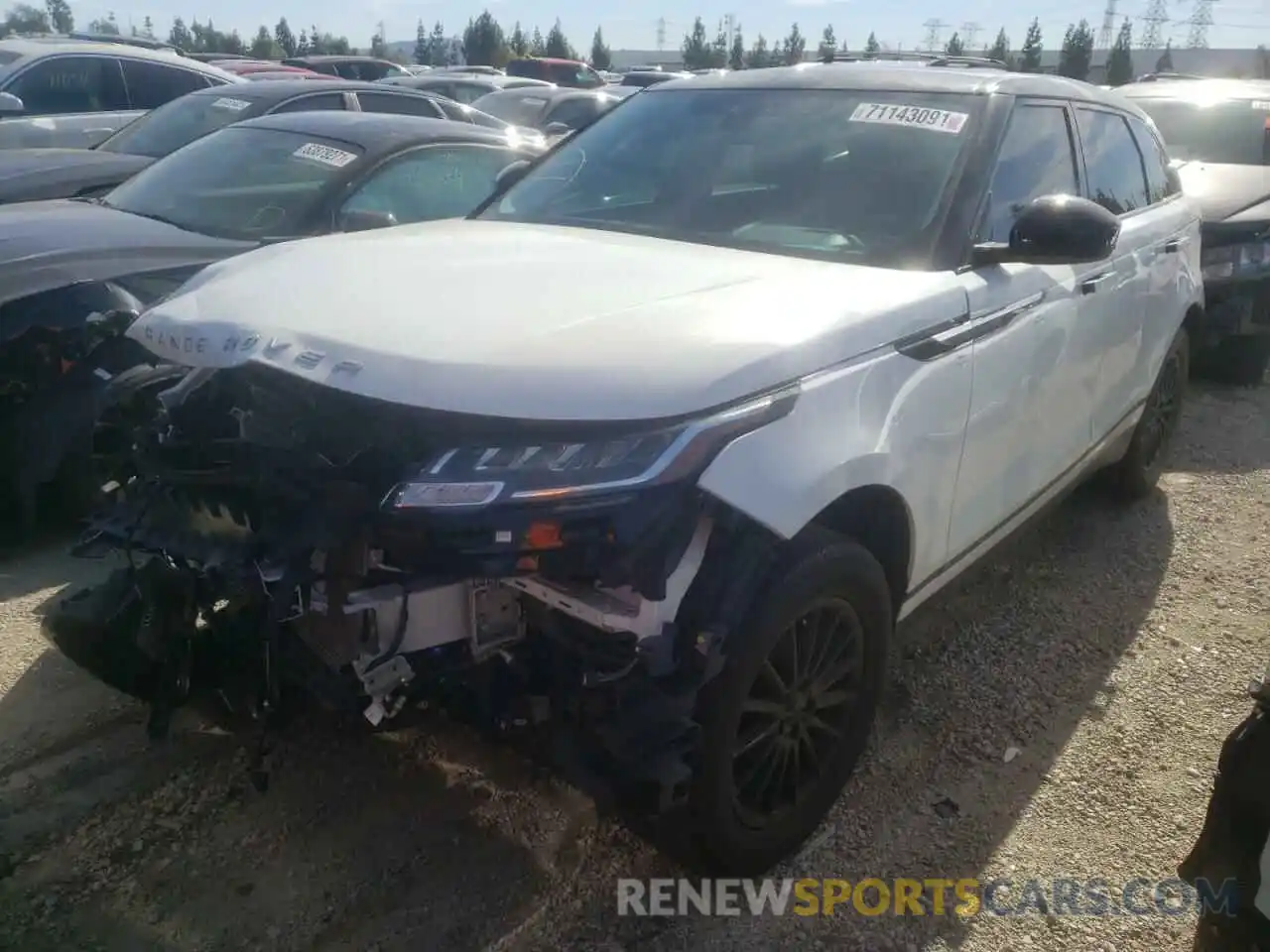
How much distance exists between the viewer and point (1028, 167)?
11.5 ft

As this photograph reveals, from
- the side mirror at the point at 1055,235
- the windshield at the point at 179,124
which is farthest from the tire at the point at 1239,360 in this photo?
the windshield at the point at 179,124

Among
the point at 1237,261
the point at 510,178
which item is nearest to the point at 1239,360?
the point at 1237,261

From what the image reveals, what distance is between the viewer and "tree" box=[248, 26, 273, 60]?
146ft

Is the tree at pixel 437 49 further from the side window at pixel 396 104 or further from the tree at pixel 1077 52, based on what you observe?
the side window at pixel 396 104

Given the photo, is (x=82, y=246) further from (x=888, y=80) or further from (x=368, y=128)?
(x=888, y=80)

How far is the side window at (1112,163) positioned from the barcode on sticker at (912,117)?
3.06 ft

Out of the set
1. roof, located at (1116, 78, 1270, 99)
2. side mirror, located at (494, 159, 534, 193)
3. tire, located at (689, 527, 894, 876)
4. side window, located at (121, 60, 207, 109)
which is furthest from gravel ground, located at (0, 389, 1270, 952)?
side window, located at (121, 60, 207, 109)

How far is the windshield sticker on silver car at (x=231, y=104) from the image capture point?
730 cm

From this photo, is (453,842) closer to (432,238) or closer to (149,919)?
(149,919)

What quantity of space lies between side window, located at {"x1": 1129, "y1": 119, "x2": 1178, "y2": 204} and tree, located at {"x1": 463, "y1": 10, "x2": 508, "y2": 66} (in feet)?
145

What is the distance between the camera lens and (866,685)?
283 cm

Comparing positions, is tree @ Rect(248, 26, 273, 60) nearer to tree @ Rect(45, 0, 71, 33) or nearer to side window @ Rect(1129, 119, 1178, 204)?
→ tree @ Rect(45, 0, 71, 33)

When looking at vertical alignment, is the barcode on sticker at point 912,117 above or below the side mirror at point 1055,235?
above

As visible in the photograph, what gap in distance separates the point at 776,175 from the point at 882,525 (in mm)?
1140
